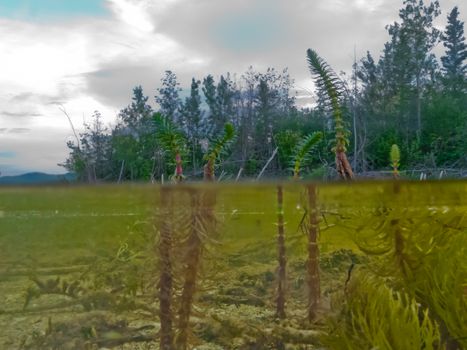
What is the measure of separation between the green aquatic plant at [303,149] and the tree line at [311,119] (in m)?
0.08

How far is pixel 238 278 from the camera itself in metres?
2.11

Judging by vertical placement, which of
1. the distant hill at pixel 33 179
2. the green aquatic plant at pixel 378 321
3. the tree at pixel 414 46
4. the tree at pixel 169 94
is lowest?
the green aquatic plant at pixel 378 321

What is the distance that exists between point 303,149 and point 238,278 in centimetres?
80

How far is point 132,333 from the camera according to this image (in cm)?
204

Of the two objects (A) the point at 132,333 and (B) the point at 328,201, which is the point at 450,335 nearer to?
(B) the point at 328,201

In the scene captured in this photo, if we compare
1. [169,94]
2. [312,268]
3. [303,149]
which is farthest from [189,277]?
[169,94]

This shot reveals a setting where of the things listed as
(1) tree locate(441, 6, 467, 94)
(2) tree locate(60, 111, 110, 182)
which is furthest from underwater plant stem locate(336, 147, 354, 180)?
(1) tree locate(441, 6, 467, 94)

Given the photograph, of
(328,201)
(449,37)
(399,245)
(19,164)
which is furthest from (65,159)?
(449,37)

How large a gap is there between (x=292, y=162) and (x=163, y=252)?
1.00 metres

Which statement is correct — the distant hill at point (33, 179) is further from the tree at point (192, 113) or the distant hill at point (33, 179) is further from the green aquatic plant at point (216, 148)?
the tree at point (192, 113)

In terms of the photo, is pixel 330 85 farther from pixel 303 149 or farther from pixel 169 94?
pixel 169 94

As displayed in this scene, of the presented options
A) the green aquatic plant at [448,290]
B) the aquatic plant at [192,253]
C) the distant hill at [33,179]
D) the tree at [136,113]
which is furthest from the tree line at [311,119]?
the green aquatic plant at [448,290]

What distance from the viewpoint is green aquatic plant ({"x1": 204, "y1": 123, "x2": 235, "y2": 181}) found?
2.38 m

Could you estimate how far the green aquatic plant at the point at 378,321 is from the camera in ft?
6.64
